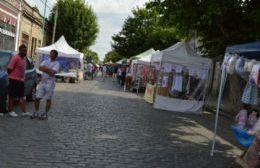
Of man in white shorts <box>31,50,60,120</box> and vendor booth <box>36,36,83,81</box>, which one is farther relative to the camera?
vendor booth <box>36,36,83,81</box>

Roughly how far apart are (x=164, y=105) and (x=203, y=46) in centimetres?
417

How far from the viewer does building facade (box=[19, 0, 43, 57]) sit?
4531cm

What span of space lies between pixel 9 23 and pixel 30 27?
956cm

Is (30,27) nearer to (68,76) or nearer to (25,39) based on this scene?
(25,39)

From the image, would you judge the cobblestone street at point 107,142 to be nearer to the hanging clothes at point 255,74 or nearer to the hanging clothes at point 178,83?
the hanging clothes at point 255,74

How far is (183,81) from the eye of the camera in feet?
71.1

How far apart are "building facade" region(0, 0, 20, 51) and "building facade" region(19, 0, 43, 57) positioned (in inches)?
77.1

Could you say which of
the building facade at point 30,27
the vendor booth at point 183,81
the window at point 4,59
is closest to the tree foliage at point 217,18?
the vendor booth at point 183,81

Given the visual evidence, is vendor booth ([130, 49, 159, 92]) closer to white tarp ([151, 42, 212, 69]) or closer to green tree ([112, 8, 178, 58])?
A: white tarp ([151, 42, 212, 69])

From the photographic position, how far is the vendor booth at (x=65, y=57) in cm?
3676

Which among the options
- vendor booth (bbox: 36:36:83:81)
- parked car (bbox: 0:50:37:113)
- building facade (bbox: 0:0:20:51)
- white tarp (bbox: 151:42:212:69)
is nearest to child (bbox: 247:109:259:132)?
parked car (bbox: 0:50:37:113)

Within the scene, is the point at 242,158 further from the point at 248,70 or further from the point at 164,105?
the point at 164,105

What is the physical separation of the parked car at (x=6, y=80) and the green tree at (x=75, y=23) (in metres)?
47.5

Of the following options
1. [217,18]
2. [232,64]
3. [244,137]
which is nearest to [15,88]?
[232,64]
